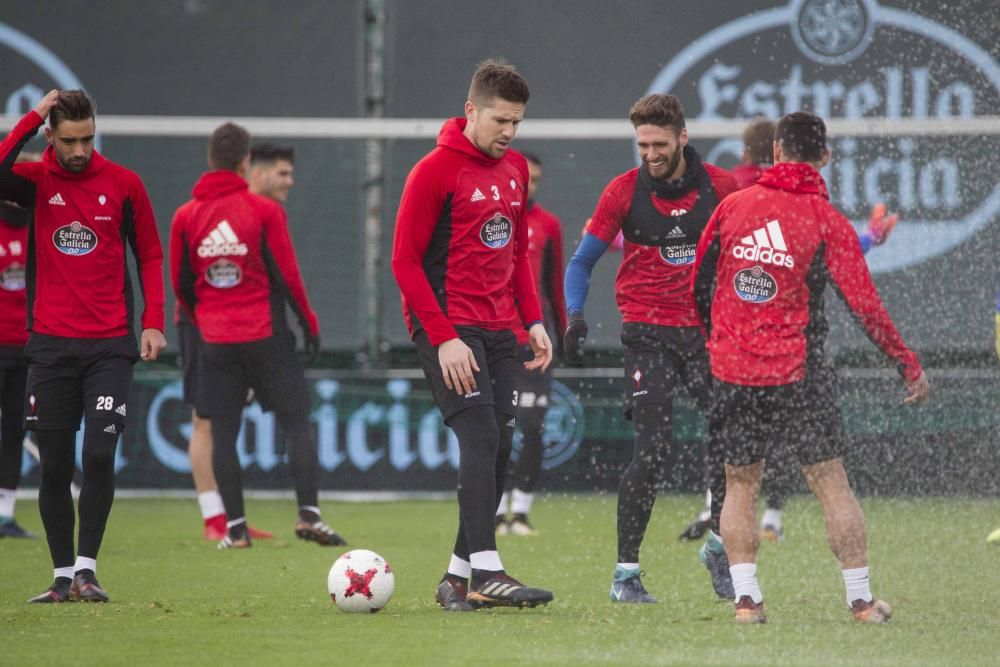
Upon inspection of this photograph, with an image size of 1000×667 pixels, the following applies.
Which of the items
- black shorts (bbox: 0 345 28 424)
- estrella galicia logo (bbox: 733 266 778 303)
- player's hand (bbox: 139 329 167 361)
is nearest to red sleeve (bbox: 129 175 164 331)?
player's hand (bbox: 139 329 167 361)

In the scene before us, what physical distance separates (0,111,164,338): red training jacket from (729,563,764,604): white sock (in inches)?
116

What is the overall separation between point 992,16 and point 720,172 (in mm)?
7910

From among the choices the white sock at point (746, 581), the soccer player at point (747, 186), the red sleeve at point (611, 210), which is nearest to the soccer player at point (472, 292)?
the red sleeve at point (611, 210)

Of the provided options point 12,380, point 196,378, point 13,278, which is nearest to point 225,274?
point 196,378

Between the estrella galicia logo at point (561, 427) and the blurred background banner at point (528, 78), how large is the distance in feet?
2.39

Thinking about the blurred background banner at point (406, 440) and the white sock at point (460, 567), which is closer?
the white sock at point (460, 567)

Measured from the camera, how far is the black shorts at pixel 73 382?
7.05 metres

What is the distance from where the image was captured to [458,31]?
14.5m

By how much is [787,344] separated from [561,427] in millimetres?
7764

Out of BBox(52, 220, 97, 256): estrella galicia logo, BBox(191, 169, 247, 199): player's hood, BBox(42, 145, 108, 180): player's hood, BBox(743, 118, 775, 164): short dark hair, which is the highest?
BBox(743, 118, 775, 164): short dark hair

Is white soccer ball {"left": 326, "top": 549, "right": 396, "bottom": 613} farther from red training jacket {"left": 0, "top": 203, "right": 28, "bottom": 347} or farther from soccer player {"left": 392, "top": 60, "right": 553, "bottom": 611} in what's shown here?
red training jacket {"left": 0, "top": 203, "right": 28, "bottom": 347}

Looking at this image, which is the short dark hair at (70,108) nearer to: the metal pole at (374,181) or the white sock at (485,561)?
the white sock at (485,561)

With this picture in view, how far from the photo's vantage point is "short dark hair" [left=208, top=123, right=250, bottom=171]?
1012 centimetres

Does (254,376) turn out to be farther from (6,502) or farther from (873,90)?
(873,90)
